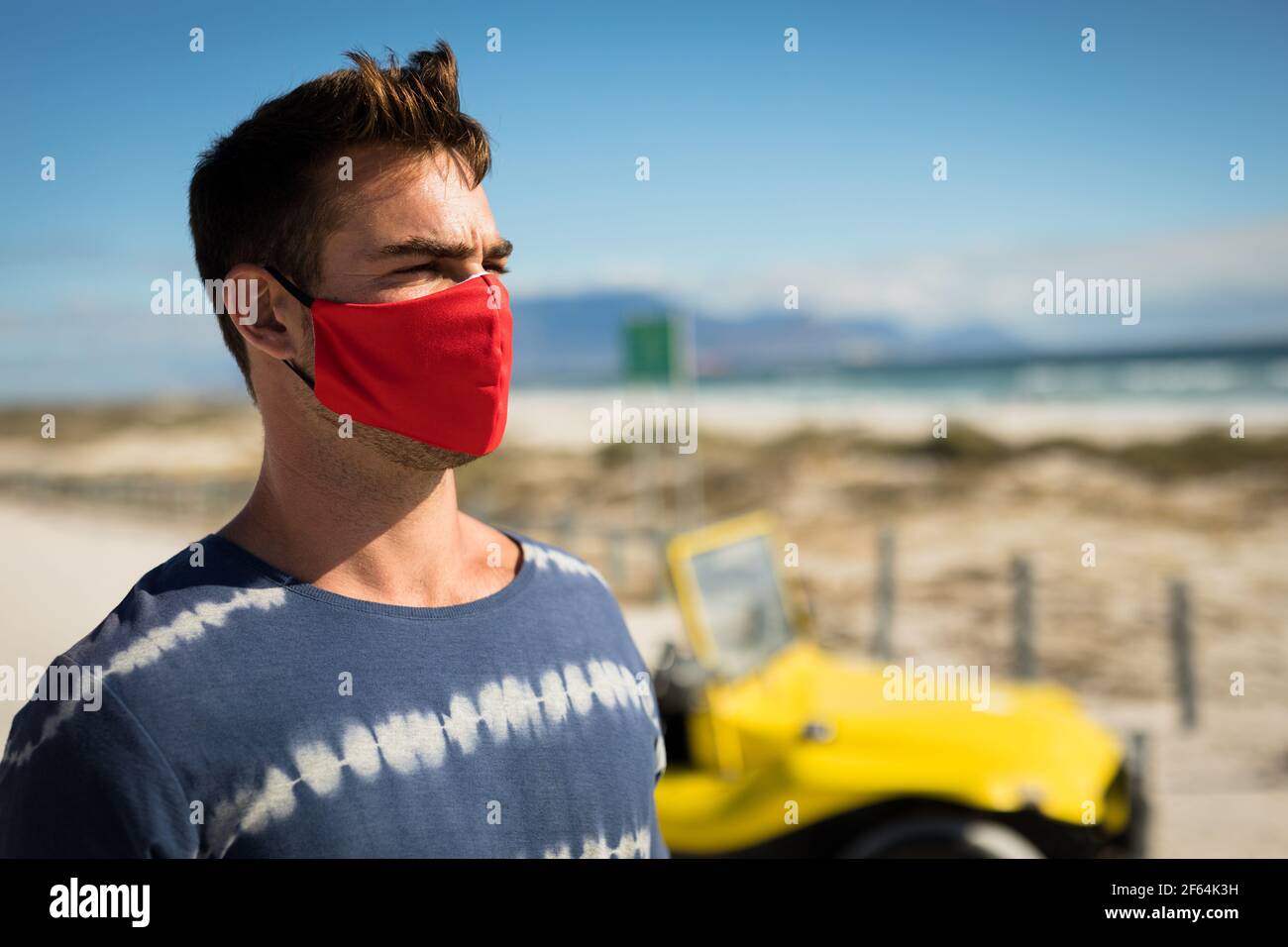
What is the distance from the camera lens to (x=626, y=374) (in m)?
9.03

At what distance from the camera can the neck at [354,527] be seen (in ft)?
4.70

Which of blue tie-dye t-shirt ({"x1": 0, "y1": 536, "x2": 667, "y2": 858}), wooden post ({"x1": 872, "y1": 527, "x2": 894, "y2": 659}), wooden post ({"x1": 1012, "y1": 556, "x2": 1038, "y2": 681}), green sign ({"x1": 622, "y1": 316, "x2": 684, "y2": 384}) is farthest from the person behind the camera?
wooden post ({"x1": 872, "y1": 527, "x2": 894, "y2": 659})

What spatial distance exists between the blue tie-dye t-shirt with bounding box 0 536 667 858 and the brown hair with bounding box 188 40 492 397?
1.59 feet

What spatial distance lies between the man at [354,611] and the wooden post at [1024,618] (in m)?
6.67

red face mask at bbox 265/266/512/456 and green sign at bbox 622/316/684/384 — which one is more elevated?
green sign at bbox 622/316/684/384

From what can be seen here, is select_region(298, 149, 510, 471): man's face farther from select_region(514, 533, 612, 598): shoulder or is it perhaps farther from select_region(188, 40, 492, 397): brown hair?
select_region(514, 533, 612, 598): shoulder

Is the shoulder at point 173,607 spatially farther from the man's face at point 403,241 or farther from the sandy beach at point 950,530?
A: the sandy beach at point 950,530

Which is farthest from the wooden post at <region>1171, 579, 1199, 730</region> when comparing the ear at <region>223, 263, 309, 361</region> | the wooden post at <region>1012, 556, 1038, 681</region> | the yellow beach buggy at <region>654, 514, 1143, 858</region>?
the ear at <region>223, 263, 309, 361</region>

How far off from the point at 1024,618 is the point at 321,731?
7269mm

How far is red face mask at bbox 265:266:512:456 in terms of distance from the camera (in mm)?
1503

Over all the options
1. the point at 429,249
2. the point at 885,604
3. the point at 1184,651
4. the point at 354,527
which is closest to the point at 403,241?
the point at 429,249

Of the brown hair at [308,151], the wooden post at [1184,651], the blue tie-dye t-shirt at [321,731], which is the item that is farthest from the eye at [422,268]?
the wooden post at [1184,651]

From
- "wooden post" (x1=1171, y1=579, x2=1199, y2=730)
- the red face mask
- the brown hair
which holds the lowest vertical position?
"wooden post" (x1=1171, y1=579, x2=1199, y2=730)
